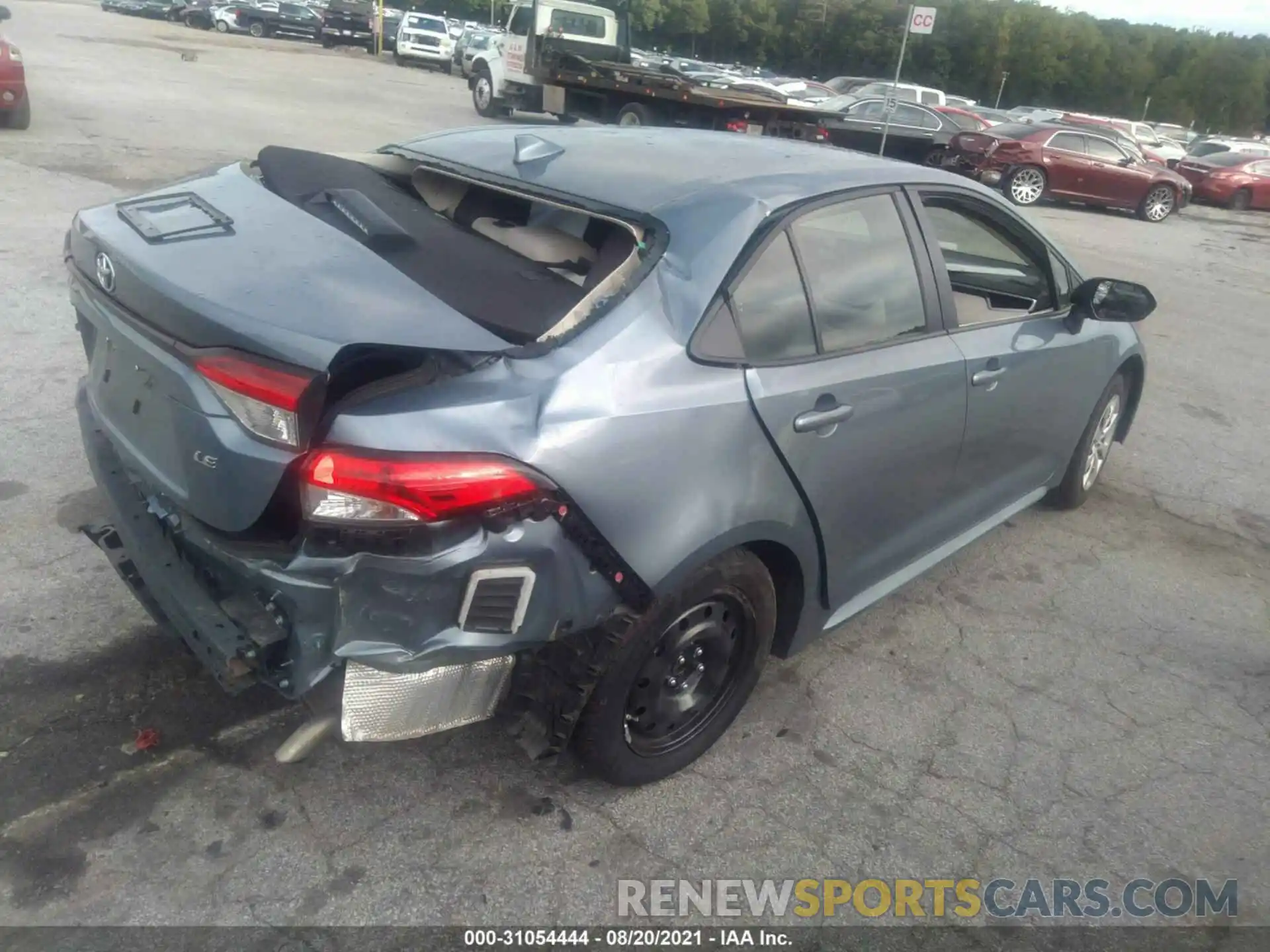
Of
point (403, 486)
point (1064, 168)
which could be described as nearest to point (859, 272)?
point (403, 486)

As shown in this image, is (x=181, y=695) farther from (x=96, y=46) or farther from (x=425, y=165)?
(x=96, y=46)

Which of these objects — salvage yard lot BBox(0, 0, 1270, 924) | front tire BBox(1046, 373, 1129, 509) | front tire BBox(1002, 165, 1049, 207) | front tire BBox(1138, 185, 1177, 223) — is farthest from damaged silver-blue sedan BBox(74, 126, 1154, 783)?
front tire BBox(1138, 185, 1177, 223)

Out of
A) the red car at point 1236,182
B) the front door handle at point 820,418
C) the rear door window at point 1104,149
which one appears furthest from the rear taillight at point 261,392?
the red car at point 1236,182

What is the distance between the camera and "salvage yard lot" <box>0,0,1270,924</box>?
252 cm

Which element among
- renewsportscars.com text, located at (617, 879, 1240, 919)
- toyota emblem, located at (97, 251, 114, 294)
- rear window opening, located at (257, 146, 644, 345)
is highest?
rear window opening, located at (257, 146, 644, 345)

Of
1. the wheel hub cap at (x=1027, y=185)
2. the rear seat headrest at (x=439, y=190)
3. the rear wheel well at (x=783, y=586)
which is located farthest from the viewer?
the wheel hub cap at (x=1027, y=185)

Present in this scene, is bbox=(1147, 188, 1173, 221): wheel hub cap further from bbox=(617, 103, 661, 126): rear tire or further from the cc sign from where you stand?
bbox=(617, 103, 661, 126): rear tire

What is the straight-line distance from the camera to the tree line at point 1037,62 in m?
62.5

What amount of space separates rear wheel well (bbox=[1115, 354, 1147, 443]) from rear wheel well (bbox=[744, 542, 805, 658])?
2623 mm

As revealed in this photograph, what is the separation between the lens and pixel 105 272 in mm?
2689

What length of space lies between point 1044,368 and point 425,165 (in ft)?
8.23

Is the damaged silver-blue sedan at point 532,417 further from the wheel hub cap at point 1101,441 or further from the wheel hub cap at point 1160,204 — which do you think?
the wheel hub cap at point 1160,204

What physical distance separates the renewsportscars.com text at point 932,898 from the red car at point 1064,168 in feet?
56.3

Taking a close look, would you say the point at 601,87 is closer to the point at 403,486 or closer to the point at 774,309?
the point at 774,309
